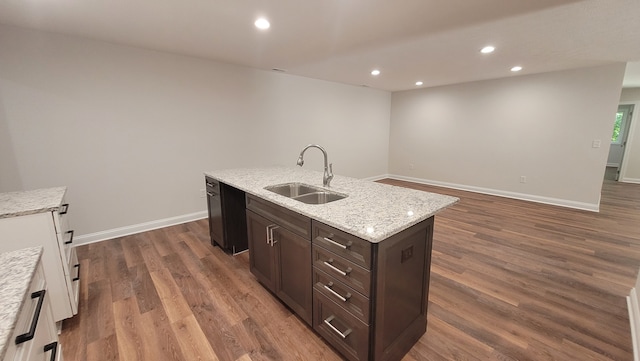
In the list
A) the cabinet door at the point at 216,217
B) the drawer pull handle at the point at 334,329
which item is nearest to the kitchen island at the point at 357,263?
the drawer pull handle at the point at 334,329

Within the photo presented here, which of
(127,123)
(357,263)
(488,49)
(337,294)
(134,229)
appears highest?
(488,49)

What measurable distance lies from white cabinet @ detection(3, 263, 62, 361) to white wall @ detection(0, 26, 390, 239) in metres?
2.53

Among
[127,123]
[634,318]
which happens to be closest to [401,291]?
[634,318]

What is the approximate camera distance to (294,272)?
1.83 m

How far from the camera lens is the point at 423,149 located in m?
6.39

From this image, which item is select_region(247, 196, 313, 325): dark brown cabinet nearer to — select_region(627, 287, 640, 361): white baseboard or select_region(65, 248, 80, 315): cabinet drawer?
select_region(65, 248, 80, 315): cabinet drawer

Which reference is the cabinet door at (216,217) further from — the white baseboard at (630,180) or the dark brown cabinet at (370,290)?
the white baseboard at (630,180)

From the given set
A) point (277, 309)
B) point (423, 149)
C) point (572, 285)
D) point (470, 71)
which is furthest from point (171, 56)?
point (423, 149)

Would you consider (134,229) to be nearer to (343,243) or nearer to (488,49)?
(343,243)

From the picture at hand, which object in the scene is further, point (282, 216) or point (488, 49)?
point (488, 49)

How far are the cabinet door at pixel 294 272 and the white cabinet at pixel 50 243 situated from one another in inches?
55.7

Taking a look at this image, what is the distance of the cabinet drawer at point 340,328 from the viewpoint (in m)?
1.41

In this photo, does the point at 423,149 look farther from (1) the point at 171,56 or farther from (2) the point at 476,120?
(1) the point at 171,56

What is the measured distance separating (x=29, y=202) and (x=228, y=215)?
1424 mm
